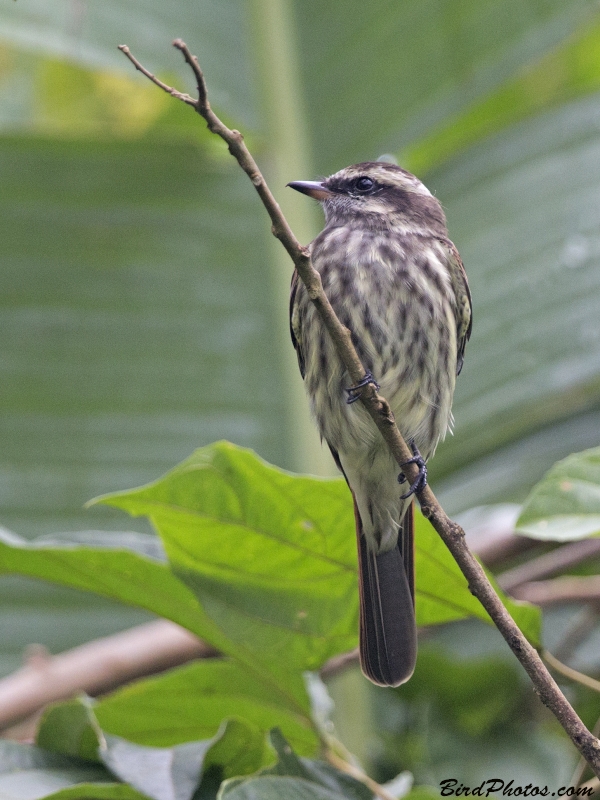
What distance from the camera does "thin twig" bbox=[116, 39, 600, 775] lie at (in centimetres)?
136

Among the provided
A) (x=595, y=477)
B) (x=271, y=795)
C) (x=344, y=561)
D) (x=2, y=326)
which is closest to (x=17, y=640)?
(x=2, y=326)

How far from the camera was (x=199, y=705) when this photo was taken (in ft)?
7.10

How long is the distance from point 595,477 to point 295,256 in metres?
0.80

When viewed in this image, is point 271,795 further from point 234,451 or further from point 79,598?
point 79,598

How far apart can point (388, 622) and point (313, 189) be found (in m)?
1.06

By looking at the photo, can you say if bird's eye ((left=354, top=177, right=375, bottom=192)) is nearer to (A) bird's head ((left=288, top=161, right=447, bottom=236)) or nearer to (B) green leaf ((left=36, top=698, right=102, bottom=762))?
(A) bird's head ((left=288, top=161, right=447, bottom=236))

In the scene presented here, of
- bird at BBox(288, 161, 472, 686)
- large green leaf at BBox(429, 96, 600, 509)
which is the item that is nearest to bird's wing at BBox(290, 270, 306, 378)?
bird at BBox(288, 161, 472, 686)

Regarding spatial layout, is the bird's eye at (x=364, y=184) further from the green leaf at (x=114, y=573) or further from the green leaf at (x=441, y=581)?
the green leaf at (x=114, y=573)

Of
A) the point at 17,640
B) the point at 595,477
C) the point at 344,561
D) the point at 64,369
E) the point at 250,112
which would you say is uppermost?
the point at 250,112

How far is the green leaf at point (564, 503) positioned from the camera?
6.20 ft

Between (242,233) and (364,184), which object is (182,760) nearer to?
(364,184)

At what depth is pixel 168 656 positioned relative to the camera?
2.44 metres

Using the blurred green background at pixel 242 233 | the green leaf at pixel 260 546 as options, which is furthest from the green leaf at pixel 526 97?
the green leaf at pixel 260 546

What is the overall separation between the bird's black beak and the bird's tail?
0.80m
